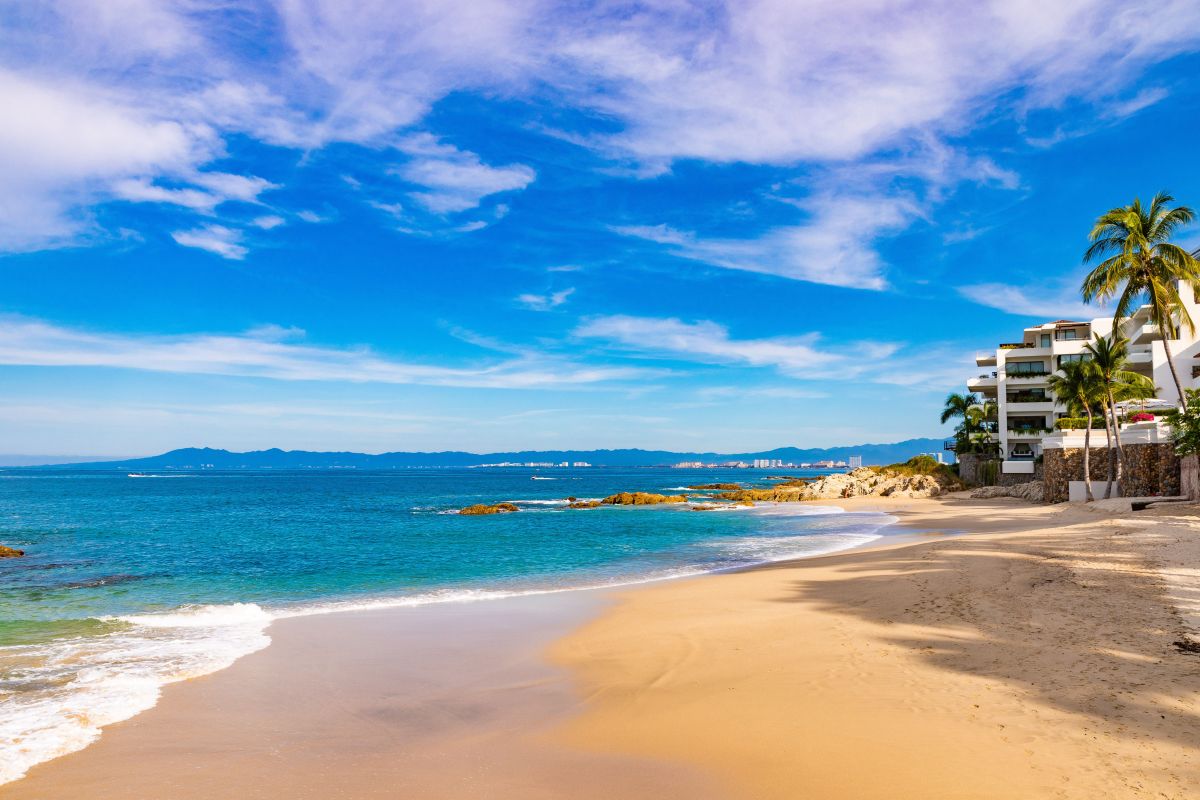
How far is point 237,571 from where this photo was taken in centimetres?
2578

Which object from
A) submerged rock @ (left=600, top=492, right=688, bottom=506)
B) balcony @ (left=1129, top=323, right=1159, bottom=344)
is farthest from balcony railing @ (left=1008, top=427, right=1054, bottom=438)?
submerged rock @ (left=600, top=492, right=688, bottom=506)

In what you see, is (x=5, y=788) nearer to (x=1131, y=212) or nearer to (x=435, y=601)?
(x=435, y=601)

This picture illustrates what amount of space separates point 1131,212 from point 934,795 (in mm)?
36482

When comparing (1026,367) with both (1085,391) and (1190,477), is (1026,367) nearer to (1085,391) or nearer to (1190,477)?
(1085,391)

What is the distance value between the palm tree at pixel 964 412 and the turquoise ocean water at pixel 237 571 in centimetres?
2811

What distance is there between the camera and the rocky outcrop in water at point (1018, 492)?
165ft

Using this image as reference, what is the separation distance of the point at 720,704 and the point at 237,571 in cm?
2253

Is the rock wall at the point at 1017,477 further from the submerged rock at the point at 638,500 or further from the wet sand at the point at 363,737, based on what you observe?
the wet sand at the point at 363,737

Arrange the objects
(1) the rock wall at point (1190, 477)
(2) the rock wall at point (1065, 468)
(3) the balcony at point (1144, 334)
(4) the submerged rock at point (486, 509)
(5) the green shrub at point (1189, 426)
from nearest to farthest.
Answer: (5) the green shrub at point (1189, 426)
(1) the rock wall at point (1190, 477)
(2) the rock wall at point (1065, 468)
(4) the submerged rock at point (486, 509)
(3) the balcony at point (1144, 334)

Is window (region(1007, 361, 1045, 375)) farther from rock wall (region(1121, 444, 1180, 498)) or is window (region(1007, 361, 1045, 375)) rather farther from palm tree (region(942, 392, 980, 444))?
rock wall (region(1121, 444, 1180, 498))

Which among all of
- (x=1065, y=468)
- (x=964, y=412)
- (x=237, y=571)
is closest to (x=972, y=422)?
(x=964, y=412)

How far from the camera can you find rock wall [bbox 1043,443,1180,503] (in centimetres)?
3550

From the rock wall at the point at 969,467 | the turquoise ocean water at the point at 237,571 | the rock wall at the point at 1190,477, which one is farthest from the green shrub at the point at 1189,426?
the rock wall at the point at 969,467

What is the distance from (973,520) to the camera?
39062 millimetres
